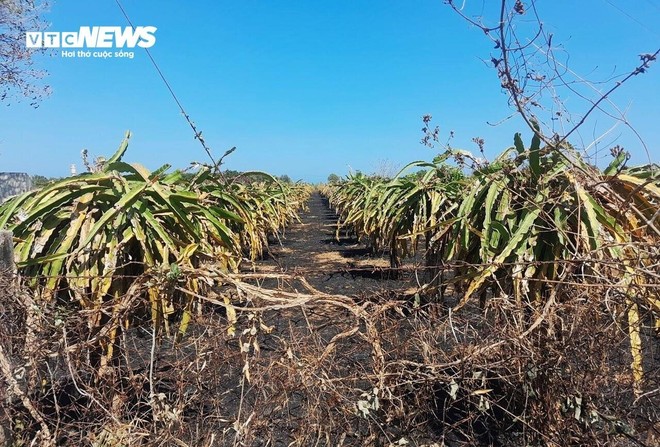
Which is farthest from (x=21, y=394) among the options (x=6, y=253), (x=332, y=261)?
(x=332, y=261)

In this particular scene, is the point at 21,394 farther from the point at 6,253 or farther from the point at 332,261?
the point at 332,261

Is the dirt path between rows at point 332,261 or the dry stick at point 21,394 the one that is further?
the dirt path between rows at point 332,261

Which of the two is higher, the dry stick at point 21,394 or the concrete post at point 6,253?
the concrete post at point 6,253

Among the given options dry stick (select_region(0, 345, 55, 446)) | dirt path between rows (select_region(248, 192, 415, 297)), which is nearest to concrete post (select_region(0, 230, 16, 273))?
dry stick (select_region(0, 345, 55, 446))

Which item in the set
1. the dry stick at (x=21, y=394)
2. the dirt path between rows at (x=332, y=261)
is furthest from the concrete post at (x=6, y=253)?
the dirt path between rows at (x=332, y=261)

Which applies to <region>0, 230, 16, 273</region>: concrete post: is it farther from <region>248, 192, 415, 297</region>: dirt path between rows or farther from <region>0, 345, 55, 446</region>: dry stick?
<region>248, 192, 415, 297</region>: dirt path between rows

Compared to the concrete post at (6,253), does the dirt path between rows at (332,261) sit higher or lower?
lower

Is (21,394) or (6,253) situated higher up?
(6,253)

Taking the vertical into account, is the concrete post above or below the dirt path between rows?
above

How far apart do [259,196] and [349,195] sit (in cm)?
446

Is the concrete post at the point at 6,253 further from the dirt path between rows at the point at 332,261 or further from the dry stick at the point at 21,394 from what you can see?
the dirt path between rows at the point at 332,261

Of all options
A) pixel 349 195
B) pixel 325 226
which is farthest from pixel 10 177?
pixel 325 226

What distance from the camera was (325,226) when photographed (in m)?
17.0

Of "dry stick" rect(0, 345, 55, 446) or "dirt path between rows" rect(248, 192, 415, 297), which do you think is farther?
"dirt path between rows" rect(248, 192, 415, 297)
